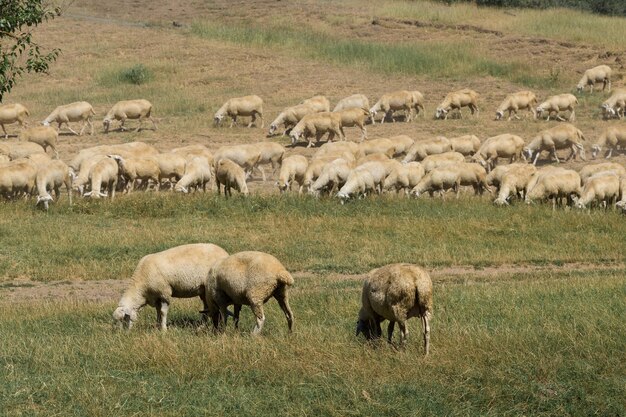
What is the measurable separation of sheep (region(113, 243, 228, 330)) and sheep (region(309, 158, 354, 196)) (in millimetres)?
11938

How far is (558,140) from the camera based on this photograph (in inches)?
1204

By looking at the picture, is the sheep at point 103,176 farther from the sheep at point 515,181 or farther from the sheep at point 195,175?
the sheep at point 515,181

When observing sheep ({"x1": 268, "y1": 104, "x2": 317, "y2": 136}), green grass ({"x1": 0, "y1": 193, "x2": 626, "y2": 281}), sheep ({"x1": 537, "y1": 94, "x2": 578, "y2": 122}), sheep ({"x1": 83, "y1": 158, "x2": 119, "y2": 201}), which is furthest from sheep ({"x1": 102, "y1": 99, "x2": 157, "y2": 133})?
sheep ({"x1": 537, "y1": 94, "x2": 578, "y2": 122})

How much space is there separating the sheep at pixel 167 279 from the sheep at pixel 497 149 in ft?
57.4

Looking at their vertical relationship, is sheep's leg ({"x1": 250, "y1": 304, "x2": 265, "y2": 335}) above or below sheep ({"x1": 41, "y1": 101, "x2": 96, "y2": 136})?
above

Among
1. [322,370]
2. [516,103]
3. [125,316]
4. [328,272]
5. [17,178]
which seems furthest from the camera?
[516,103]

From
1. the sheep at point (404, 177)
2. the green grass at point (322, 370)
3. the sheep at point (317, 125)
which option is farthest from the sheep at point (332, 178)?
the green grass at point (322, 370)

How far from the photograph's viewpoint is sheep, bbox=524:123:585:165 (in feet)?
100

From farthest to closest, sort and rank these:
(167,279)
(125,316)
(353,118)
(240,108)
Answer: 1. (240,108)
2. (353,118)
3. (125,316)
4. (167,279)

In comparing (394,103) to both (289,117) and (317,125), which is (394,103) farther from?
(317,125)

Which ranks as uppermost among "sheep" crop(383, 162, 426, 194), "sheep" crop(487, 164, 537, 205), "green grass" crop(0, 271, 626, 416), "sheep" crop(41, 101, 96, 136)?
"green grass" crop(0, 271, 626, 416)

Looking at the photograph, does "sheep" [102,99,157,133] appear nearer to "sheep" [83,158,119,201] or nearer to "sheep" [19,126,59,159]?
"sheep" [19,126,59,159]

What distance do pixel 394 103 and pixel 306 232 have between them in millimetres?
16270

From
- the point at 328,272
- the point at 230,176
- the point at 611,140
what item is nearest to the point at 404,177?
Answer: the point at 230,176
